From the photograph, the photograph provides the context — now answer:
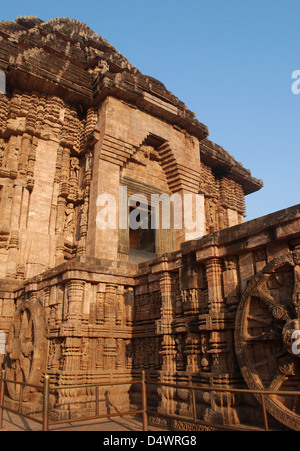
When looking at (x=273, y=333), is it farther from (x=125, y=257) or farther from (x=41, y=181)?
(x=41, y=181)

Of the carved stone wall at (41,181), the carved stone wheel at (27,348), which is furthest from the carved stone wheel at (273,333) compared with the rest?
the carved stone wall at (41,181)

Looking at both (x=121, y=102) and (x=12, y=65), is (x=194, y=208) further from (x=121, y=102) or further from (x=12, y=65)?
(x=12, y=65)

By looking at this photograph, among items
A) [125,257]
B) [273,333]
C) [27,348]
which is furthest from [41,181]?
[273,333]

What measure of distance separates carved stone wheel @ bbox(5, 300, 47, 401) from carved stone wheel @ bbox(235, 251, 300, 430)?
16.3ft

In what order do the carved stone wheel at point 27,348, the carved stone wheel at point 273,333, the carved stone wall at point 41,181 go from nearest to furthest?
1. the carved stone wheel at point 273,333
2. the carved stone wheel at point 27,348
3. the carved stone wall at point 41,181

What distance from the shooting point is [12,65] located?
12.8 m

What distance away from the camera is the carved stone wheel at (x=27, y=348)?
8430 mm

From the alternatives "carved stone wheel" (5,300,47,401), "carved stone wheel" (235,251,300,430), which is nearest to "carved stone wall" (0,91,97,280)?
"carved stone wheel" (5,300,47,401)

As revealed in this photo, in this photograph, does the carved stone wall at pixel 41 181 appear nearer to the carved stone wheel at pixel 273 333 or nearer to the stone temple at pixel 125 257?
the stone temple at pixel 125 257

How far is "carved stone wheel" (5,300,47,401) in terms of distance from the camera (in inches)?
332

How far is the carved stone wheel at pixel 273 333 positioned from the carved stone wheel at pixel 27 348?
4.97m

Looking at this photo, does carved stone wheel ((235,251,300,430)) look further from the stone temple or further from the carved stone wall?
the carved stone wall

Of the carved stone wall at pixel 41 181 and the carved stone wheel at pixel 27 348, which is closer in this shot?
the carved stone wheel at pixel 27 348

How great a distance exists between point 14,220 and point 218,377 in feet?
28.2
